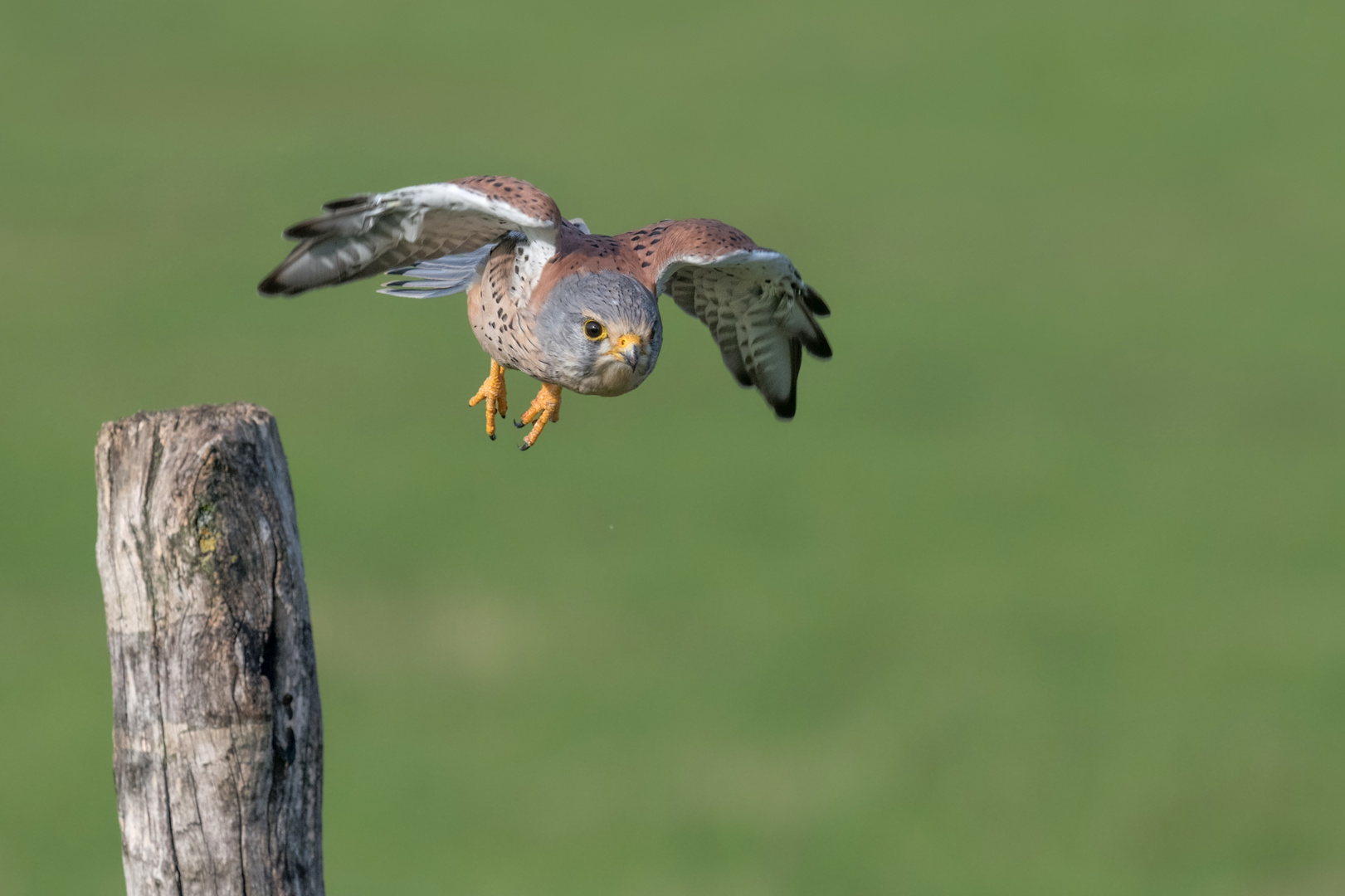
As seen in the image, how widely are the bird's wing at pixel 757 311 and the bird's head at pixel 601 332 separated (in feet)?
1.31

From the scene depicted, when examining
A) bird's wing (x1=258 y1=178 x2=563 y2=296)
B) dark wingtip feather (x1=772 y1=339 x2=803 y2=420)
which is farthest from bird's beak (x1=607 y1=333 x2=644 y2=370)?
dark wingtip feather (x1=772 y1=339 x2=803 y2=420)

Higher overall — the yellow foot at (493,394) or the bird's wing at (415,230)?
the bird's wing at (415,230)

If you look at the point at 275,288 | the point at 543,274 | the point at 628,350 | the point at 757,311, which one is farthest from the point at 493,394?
the point at 757,311

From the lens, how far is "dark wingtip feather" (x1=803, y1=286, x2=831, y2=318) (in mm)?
5516

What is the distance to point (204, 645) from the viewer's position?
524 cm

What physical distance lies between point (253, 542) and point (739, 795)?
103 feet

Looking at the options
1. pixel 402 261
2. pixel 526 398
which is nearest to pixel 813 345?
pixel 402 261

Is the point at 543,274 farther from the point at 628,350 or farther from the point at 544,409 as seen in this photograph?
the point at 628,350

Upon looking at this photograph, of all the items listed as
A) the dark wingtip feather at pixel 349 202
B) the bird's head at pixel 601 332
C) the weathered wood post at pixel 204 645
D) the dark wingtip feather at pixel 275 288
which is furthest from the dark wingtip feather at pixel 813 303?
the weathered wood post at pixel 204 645

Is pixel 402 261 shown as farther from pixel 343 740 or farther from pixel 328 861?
pixel 343 740

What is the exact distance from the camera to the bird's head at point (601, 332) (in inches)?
177

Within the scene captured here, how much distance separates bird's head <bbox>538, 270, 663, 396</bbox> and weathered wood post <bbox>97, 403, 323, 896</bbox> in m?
1.21

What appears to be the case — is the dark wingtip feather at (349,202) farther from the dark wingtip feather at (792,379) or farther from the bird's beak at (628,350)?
the dark wingtip feather at (792,379)

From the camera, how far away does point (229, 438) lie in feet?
17.1
